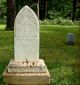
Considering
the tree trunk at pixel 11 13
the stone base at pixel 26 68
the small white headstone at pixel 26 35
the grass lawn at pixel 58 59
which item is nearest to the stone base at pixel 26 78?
the stone base at pixel 26 68

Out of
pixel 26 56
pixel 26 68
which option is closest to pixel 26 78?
pixel 26 68

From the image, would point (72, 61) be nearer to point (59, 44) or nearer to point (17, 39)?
point (17, 39)

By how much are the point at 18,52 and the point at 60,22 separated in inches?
1291

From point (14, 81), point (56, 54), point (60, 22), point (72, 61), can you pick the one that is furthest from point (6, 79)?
point (60, 22)

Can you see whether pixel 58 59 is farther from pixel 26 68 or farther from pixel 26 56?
pixel 26 68

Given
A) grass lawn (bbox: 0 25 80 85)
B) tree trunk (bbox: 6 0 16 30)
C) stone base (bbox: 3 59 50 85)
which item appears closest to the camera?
stone base (bbox: 3 59 50 85)

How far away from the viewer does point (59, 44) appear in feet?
63.3

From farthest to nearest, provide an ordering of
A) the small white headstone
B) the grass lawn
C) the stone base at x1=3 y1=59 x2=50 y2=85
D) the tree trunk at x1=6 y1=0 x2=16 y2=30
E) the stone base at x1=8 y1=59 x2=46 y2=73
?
the tree trunk at x1=6 y1=0 x2=16 y2=30
the grass lawn
the small white headstone
the stone base at x1=8 y1=59 x2=46 y2=73
the stone base at x1=3 y1=59 x2=50 y2=85

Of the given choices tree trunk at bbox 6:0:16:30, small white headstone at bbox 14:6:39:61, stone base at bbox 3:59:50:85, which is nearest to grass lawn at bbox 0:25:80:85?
stone base at bbox 3:59:50:85

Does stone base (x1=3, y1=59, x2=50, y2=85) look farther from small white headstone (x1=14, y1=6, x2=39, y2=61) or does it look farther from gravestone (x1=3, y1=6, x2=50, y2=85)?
small white headstone (x1=14, y1=6, x2=39, y2=61)

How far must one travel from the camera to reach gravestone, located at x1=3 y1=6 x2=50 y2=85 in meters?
9.91

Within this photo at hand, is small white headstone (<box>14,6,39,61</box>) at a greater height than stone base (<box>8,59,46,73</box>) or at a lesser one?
greater

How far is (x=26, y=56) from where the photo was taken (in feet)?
Answer: 34.7

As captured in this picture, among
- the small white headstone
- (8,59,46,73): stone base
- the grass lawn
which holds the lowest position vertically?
the grass lawn
